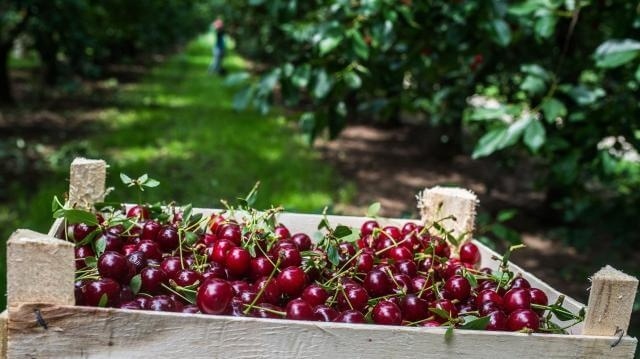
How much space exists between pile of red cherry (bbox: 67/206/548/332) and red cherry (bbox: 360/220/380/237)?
0.21 ft

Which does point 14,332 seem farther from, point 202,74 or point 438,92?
point 202,74

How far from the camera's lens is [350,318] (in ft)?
3.70

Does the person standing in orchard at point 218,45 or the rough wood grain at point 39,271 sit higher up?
the person standing in orchard at point 218,45

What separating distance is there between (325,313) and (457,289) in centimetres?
31

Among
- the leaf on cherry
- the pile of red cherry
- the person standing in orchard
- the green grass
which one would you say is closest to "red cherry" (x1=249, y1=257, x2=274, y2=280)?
the pile of red cherry

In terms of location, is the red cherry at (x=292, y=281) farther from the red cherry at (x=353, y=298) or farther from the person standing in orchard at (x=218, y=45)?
the person standing in orchard at (x=218, y=45)

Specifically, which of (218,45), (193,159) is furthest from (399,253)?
(218,45)

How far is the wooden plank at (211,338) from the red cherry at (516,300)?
0.14 meters

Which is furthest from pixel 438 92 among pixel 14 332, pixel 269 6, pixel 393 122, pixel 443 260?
pixel 393 122

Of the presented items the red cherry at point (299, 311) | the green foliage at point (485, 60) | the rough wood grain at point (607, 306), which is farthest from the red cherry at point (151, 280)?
the green foliage at point (485, 60)

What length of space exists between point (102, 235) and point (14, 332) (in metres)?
0.35

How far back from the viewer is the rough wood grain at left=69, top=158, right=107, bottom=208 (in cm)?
158

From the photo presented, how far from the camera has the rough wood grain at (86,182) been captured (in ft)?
5.17

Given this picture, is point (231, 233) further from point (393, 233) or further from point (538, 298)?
point (538, 298)
